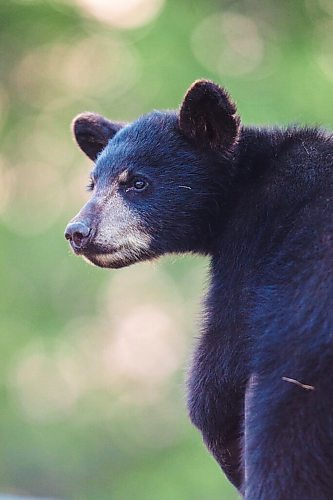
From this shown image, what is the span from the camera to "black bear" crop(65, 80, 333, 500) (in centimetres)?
388

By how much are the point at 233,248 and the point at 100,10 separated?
7876mm

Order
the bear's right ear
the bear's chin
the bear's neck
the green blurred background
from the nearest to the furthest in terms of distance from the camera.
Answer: the bear's neck
the bear's chin
the bear's right ear
the green blurred background

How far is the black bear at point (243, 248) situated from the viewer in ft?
12.7

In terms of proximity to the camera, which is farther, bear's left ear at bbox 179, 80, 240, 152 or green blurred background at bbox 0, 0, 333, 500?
green blurred background at bbox 0, 0, 333, 500

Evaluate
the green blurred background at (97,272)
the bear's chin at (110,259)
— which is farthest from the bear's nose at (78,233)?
the green blurred background at (97,272)

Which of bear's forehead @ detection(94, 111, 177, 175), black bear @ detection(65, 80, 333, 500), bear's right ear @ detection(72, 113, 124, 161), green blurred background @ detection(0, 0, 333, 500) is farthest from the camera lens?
green blurred background @ detection(0, 0, 333, 500)

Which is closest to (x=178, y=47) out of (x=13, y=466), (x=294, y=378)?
(x=13, y=466)

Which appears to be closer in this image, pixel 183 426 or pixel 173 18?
pixel 173 18

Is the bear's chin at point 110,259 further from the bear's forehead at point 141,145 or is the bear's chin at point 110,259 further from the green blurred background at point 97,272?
the green blurred background at point 97,272

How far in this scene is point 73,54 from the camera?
1217 cm

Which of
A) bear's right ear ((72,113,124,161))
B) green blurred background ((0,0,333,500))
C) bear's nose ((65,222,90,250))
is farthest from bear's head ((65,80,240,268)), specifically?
green blurred background ((0,0,333,500))

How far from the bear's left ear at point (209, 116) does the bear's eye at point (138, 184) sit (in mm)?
291

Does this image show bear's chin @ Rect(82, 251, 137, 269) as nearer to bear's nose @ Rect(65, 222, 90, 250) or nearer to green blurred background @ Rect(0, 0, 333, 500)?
bear's nose @ Rect(65, 222, 90, 250)

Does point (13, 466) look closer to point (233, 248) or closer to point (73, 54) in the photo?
point (73, 54)
